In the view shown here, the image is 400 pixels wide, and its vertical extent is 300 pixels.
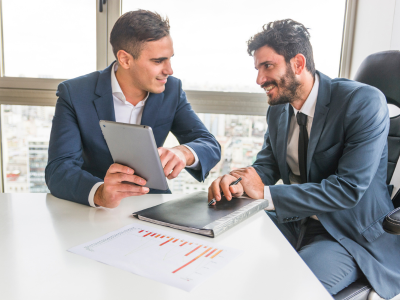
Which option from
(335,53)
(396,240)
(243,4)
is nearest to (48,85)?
(243,4)

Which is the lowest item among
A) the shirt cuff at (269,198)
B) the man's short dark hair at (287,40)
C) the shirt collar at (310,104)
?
the shirt cuff at (269,198)

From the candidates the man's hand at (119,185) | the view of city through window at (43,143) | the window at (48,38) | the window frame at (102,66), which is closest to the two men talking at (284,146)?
the man's hand at (119,185)

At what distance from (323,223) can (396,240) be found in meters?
0.29

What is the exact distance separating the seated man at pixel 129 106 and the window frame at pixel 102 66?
25.0 inches

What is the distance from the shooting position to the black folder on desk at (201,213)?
828 mm

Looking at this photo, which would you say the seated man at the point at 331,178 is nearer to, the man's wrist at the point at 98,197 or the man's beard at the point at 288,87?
the man's beard at the point at 288,87

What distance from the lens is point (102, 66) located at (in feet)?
7.45

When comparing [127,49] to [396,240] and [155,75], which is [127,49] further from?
[396,240]

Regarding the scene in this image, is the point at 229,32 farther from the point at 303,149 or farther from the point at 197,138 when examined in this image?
the point at 303,149

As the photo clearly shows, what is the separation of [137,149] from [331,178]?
764 millimetres

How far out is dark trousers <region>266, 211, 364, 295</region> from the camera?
1029 mm

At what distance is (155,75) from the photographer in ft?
4.97

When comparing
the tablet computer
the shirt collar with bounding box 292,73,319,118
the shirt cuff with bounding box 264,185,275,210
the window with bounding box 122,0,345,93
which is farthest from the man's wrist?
the window with bounding box 122,0,345,93

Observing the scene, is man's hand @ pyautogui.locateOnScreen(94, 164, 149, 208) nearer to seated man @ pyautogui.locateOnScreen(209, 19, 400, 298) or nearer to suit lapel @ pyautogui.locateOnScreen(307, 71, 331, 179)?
seated man @ pyautogui.locateOnScreen(209, 19, 400, 298)
